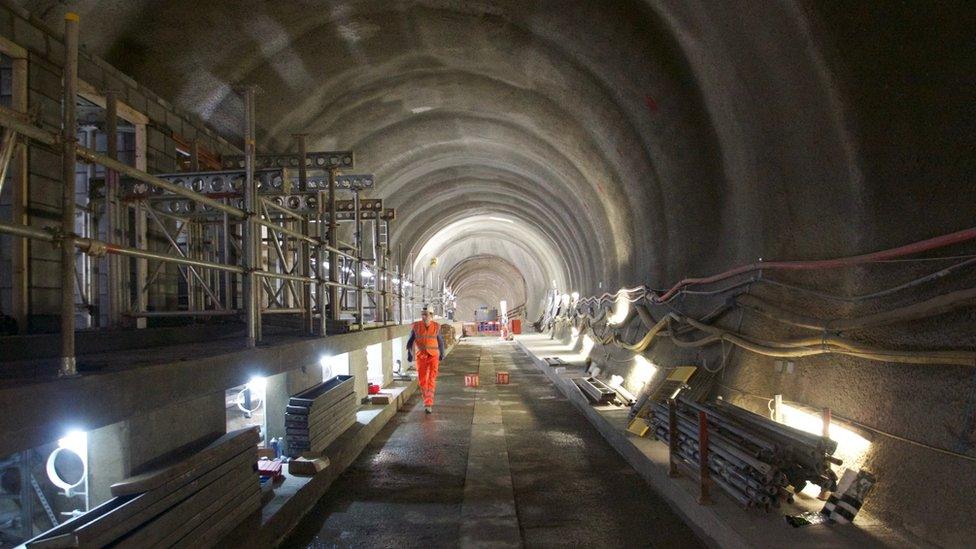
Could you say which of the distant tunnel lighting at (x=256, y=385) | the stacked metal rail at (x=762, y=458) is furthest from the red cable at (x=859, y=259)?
the distant tunnel lighting at (x=256, y=385)

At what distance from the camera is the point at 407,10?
8.29 metres

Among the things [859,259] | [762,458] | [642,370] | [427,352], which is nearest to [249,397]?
[427,352]

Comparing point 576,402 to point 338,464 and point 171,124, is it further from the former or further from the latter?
point 171,124

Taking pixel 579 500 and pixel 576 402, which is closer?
pixel 579 500

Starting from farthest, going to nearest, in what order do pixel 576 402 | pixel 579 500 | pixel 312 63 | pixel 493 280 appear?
1. pixel 493 280
2. pixel 576 402
3. pixel 312 63
4. pixel 579 500

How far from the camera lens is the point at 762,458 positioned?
4.30 meters

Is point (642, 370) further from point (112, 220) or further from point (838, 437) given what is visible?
point (112, 220)

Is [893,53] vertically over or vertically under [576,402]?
over

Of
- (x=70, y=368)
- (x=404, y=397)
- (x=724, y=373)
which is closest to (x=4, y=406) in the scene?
(x=70, y=368)

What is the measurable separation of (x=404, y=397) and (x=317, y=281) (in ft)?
17.8

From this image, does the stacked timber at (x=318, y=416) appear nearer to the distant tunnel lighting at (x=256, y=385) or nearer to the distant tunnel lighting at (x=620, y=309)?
the distant tunnel lighting at (x=256, y=385)

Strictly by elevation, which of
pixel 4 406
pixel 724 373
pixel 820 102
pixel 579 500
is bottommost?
pixel 579 500

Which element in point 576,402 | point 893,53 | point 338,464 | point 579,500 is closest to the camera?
point 893,53

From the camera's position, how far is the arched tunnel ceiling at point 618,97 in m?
4.45
